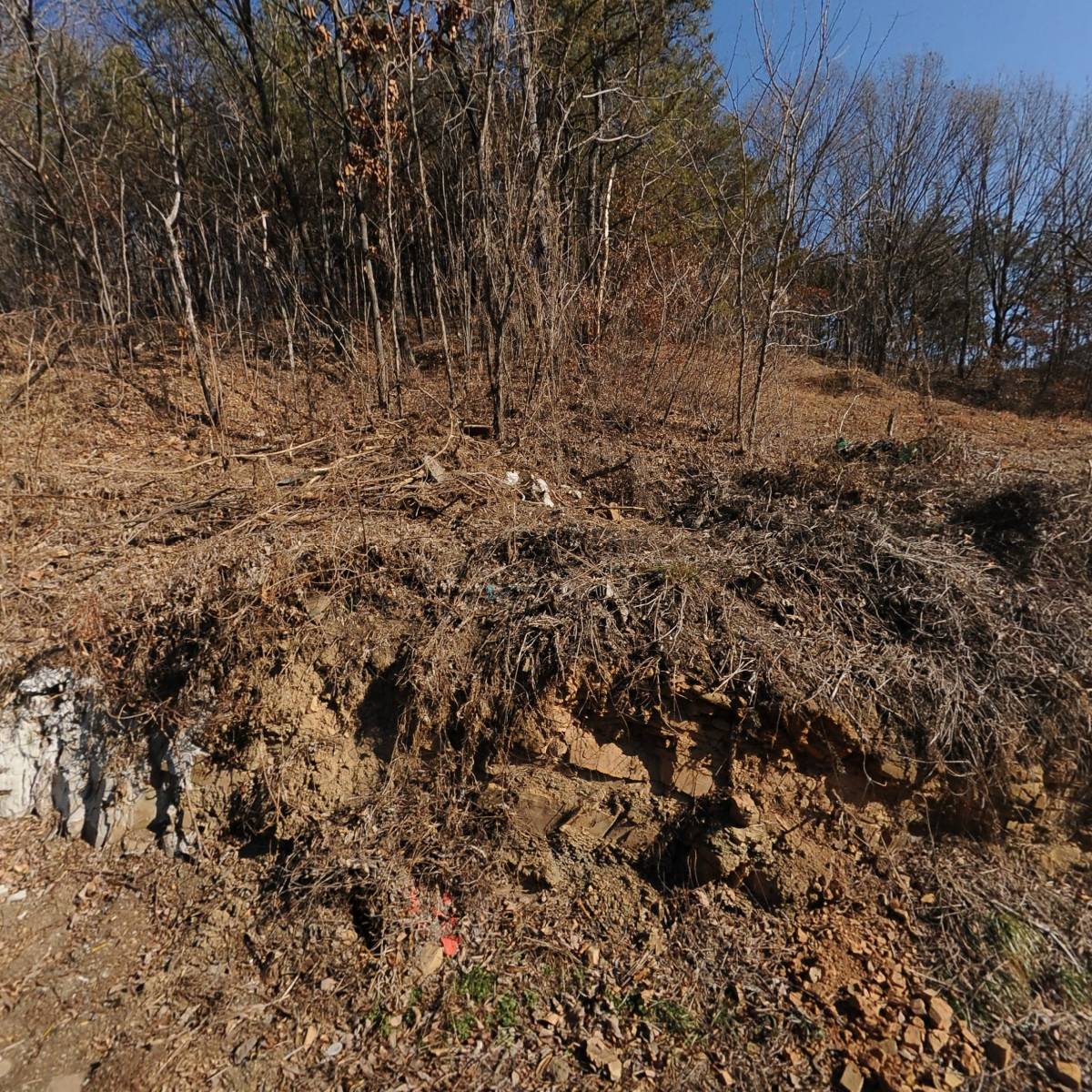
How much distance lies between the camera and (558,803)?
3092 mm

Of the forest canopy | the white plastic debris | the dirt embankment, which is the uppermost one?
the forest canopy

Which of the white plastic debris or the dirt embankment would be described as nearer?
the dirt embankment

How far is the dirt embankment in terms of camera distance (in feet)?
8.28

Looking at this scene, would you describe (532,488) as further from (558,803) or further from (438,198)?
(438,198)

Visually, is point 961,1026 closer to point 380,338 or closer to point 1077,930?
point 1077,930

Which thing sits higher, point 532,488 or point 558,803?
point 532,488

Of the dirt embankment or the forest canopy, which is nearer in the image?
the dirt embankment

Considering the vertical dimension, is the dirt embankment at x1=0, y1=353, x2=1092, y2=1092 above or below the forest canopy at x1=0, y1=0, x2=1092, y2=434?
below

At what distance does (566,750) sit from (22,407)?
19.4 feet

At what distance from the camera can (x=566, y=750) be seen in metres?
3.11

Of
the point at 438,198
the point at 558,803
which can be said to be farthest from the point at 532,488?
the point at 438,198

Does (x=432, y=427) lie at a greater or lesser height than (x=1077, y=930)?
greater

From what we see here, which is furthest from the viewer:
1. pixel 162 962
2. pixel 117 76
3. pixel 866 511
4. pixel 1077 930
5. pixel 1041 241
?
pixel 1041 241

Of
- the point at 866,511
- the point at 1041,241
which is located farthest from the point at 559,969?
the point at 1041,241
